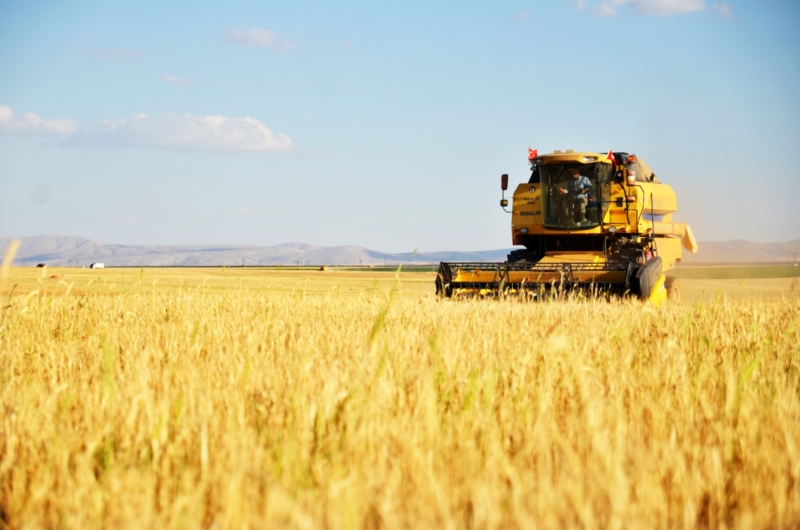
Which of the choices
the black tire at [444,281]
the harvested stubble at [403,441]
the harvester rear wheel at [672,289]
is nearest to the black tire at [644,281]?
the harvester rear wheel at [672,289]

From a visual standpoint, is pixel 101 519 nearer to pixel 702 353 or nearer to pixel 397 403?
pixel 397 403

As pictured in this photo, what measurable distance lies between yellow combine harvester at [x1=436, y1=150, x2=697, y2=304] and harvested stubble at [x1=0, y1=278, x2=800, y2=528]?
8596mm

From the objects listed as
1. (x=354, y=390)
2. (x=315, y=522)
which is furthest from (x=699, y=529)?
(x=354, y=390)

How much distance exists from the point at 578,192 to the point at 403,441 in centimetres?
1332

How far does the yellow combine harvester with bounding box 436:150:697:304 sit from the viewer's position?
14.7 metres

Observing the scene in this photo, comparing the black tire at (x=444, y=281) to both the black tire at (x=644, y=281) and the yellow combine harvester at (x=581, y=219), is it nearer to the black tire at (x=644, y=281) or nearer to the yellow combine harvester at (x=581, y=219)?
the yellow combine harvester at (x=581, y=219)

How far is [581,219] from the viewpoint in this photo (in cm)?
1603

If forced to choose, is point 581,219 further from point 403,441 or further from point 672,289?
Result: point 403,441

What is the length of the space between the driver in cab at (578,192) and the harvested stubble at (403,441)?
10.1m

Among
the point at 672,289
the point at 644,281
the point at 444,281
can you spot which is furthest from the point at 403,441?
the point at 672,289

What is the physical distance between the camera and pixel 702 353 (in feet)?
20.2

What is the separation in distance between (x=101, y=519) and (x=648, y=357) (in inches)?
169

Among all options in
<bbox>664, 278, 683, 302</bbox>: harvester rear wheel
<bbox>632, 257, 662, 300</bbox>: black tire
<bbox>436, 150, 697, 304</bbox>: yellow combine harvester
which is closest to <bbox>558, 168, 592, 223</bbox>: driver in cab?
<bbox>436, 150, 697, 304</bbox>: yellow combine harvester

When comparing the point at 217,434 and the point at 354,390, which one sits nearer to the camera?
the point at 217,434
